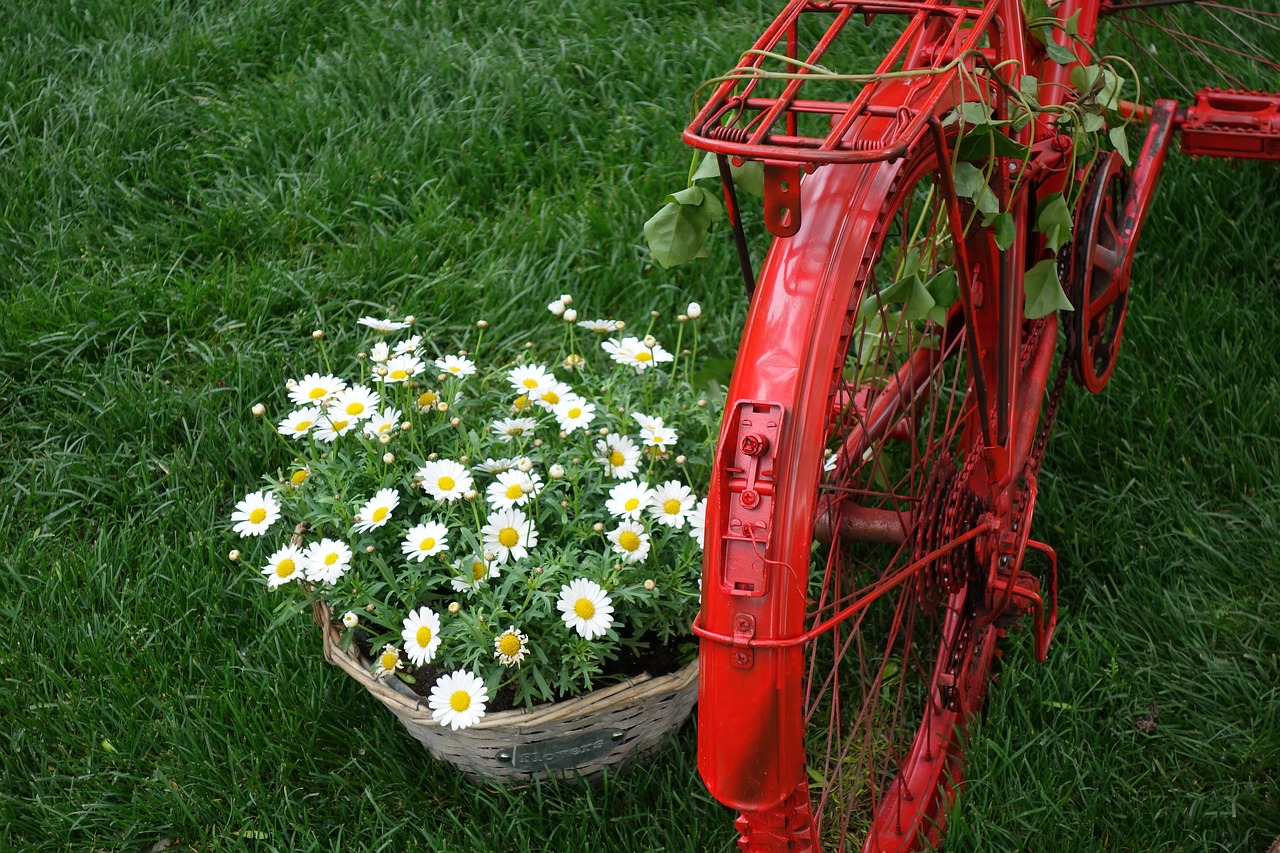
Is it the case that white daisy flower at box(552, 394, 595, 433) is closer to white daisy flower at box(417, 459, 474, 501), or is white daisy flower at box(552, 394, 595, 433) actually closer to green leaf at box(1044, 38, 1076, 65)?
white daisy flower at box(417, 459, 474, 501)

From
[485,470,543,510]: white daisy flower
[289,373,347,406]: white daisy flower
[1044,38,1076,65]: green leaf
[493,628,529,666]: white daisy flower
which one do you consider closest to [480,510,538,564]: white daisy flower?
[485,470,543,510]: white daisy flower

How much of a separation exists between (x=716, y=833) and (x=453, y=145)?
2036 millimetres

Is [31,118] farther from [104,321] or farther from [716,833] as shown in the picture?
[716,833]

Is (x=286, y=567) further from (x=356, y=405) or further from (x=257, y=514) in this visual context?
(x=356, y=405)

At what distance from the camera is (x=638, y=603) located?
6.97 ft

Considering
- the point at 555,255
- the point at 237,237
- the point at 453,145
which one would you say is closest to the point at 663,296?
the point at 555,255

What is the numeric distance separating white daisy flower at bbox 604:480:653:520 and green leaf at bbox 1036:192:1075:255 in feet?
2.46

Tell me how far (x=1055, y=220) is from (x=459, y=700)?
116 cm

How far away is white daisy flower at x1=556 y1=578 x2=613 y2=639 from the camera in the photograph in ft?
6.36

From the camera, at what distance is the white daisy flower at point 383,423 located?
2.16m

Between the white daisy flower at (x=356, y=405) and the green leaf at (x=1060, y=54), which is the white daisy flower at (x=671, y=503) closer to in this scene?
the white daisy flower at (x=356, y=405)

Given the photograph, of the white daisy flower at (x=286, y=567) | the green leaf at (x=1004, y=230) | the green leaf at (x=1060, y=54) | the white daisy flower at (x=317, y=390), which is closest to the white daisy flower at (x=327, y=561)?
the white daisy flower at (x=286, y=567)

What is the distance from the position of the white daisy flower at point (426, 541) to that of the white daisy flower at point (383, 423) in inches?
7.9

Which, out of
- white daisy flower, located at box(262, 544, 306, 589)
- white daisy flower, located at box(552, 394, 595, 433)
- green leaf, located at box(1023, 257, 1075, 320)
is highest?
green leaf, located at box(1023, 257, 1075, 320)
